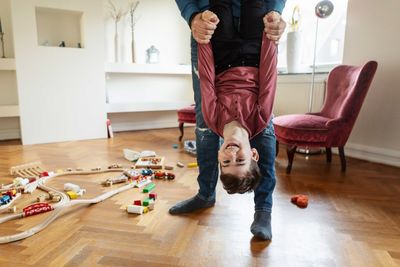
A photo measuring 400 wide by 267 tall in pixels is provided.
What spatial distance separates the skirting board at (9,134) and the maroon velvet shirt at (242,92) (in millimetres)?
3172

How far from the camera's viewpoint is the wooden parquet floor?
3.70 feet

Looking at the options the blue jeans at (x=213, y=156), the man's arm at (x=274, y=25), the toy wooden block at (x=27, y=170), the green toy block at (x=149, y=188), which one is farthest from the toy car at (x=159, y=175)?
the man's arm at (x=274, y=25)

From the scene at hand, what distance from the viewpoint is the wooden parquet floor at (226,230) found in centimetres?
113

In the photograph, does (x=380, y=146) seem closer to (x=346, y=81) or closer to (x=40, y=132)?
(x=346, y=81)

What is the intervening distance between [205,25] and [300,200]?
3.54 feet

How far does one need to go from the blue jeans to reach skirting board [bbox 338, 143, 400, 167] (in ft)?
5.36

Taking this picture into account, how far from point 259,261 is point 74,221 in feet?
2.87

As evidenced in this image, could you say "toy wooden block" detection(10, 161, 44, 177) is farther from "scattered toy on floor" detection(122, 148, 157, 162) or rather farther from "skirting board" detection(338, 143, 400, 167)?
"skirting board" detection(338, 143, 400, 167)

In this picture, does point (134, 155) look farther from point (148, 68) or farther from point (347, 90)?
point (347, 90)

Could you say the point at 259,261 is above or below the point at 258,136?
below

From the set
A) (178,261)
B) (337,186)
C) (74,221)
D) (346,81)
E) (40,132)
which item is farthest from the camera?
(40,132)

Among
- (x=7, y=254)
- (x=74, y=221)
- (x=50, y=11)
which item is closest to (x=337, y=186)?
(x=74, y=221)

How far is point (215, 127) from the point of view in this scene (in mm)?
1155

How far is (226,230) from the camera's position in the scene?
135 centimetres
